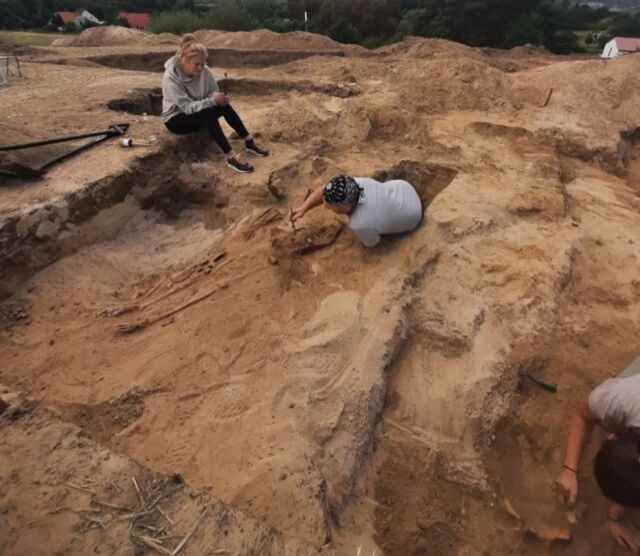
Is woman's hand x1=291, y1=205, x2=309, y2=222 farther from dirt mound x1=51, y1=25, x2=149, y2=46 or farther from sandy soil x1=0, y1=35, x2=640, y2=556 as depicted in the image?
dirt mound x1=51, y1=25, x2=149, y2=46

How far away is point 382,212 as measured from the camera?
3430 millimetres

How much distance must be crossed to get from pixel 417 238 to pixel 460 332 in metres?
0.90

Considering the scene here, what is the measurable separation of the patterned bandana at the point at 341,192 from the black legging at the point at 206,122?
75.8 inches

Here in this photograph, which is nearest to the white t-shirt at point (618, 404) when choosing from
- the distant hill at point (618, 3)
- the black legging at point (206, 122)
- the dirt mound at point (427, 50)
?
the black legging at point (206, 122)

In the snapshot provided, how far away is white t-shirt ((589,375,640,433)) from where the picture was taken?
202 cm

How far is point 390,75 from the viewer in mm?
7031

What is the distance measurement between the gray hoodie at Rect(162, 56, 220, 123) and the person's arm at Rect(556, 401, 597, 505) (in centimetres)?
410

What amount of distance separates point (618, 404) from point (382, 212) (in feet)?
6.36

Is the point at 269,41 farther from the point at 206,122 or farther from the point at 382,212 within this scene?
the point at 382,212

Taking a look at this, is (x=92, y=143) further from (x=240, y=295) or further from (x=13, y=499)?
(x=13, y=499)

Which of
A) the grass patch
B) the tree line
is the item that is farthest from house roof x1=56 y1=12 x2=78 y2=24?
the grass patch

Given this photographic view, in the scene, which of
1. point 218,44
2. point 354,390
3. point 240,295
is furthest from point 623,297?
point 218,44

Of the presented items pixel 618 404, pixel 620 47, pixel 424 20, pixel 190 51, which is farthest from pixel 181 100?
pixel 424 20

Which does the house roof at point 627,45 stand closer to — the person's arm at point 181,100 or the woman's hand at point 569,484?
the person's arm at point 181,100
